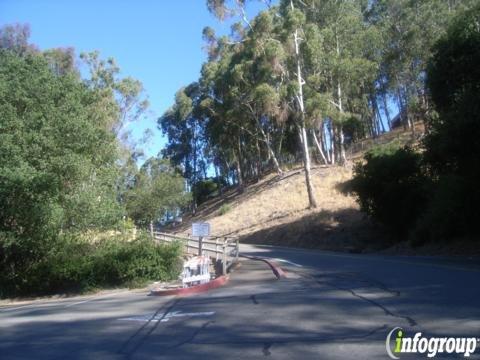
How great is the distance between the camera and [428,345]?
6.98 metres

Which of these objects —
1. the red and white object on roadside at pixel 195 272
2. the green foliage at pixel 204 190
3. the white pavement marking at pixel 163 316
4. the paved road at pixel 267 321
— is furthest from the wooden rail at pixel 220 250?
the green foliage at pixel 204 190

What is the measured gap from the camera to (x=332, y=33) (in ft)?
148

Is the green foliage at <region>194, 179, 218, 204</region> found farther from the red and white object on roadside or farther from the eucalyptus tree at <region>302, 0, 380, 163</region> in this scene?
the red and white object on roadside

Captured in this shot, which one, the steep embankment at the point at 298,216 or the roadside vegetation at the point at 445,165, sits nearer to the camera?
the roadside vegetation at the point at 445,165

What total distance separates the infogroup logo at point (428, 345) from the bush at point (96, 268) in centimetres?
1374

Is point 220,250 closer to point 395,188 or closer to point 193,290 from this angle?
point 193,290

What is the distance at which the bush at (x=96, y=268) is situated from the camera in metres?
19.9

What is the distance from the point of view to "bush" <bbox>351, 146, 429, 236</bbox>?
29.2 m

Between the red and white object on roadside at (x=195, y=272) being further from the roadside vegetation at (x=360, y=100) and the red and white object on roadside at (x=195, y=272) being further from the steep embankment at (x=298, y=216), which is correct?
the steep embankment at (x=298, y=216)

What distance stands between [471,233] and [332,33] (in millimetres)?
26688

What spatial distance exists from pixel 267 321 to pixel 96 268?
12385mm

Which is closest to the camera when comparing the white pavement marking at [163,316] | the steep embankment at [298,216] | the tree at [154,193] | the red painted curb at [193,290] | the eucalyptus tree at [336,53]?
the white pavement marking at [163,316]

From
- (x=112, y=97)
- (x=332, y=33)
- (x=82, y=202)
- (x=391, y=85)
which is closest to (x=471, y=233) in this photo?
(x=82, y=202)

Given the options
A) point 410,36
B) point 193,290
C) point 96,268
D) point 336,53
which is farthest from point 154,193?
point 193,290
